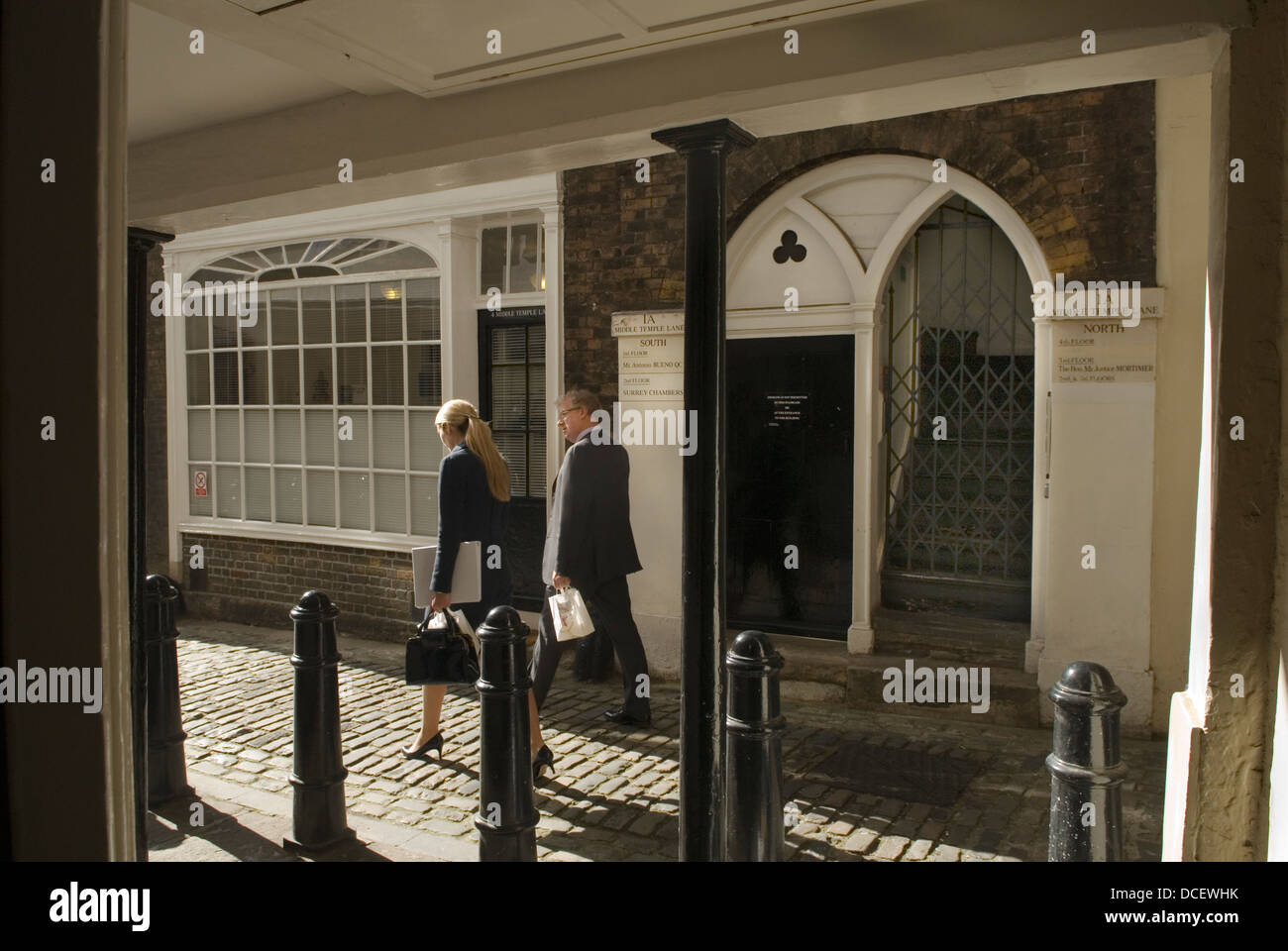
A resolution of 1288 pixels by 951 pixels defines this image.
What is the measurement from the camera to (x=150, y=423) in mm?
10477

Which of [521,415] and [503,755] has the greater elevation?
[521,415]

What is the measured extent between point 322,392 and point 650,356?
373 cm

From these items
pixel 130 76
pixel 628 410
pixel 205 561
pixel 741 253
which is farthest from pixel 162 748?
pixel 205 561

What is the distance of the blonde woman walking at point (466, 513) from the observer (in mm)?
5203

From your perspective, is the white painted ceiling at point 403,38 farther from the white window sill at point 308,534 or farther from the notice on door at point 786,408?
the white window sill at point 308,534

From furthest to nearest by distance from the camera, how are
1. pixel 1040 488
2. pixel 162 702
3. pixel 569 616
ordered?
pixel 1040 488 < pixel 569 616 < pixel 162 702

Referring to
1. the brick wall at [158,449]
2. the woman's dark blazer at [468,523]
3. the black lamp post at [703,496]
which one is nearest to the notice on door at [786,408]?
the woman's dark blazer at [468,523]

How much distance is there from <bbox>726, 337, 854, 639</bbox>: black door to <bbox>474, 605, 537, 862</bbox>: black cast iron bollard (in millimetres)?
3766

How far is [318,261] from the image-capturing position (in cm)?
913

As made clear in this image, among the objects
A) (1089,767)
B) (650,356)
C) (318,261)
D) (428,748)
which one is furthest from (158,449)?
(1089,767)

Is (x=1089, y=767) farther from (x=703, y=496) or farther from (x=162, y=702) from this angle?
(x=162, y=702)

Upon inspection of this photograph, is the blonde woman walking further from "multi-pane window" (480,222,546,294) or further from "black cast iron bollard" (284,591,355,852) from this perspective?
"multi-pane window" (480,222,546,294)

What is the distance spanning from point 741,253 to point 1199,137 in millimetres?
2969
